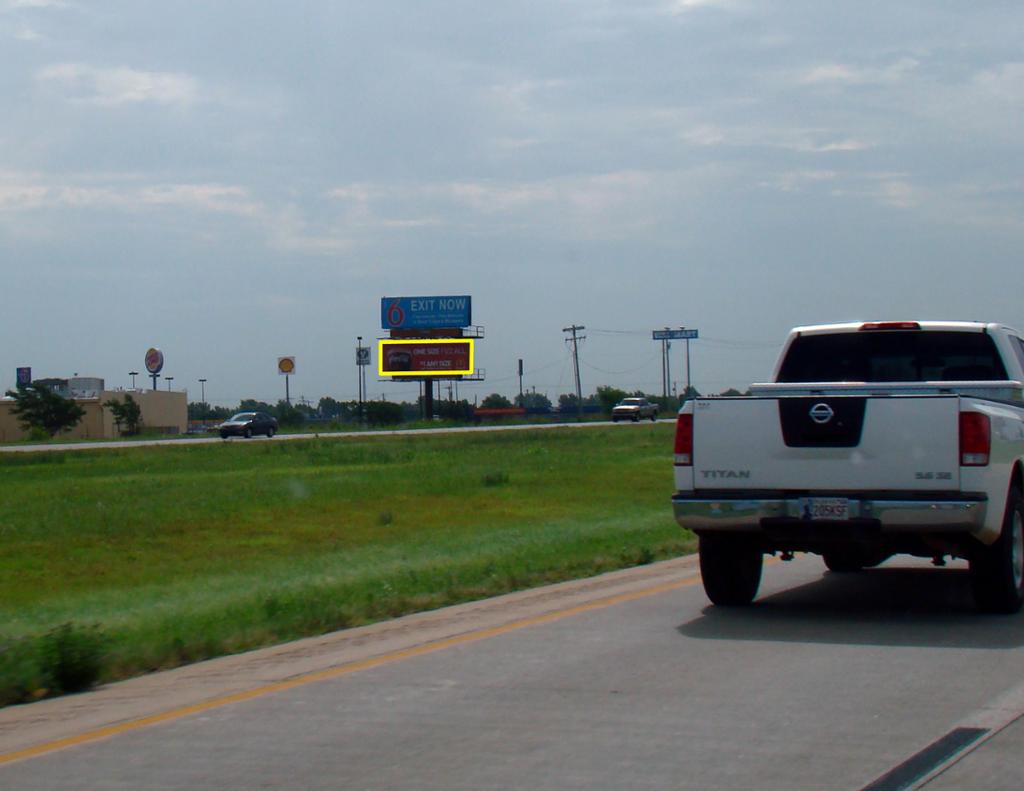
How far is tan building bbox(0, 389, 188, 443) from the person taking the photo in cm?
12244

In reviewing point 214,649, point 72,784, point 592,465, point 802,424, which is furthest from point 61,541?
point 592,465

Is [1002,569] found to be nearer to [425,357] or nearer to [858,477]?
[858,477]

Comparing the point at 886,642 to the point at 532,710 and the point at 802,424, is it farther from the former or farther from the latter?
the point at 532,710

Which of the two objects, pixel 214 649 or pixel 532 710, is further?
pixel 214 649

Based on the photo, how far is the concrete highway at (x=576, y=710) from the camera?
6.66 meters

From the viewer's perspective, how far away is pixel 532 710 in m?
8.02

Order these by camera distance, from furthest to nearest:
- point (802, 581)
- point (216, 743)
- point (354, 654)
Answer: point (802, 581), point (354, 654), point (216, 743)

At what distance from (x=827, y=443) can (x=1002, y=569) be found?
71.2 inches

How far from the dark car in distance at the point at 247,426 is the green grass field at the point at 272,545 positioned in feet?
108

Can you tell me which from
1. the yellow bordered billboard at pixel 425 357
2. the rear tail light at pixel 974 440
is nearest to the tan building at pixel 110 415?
the yellow bordered billboard at pixel 425 357

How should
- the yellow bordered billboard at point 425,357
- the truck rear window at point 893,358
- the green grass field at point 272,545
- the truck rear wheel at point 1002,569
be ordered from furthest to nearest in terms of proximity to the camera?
1. the yellow bordered billboard at point 425,357
2. the truck rear window at point 893,358
3. the green grass field at point 272,545
4. the truck rear wheel at point 1002,569

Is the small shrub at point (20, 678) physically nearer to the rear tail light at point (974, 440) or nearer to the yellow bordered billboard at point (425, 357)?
the rear tail light at point (974, 440)

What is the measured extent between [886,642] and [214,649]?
5.11 metres

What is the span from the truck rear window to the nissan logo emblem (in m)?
2.54
